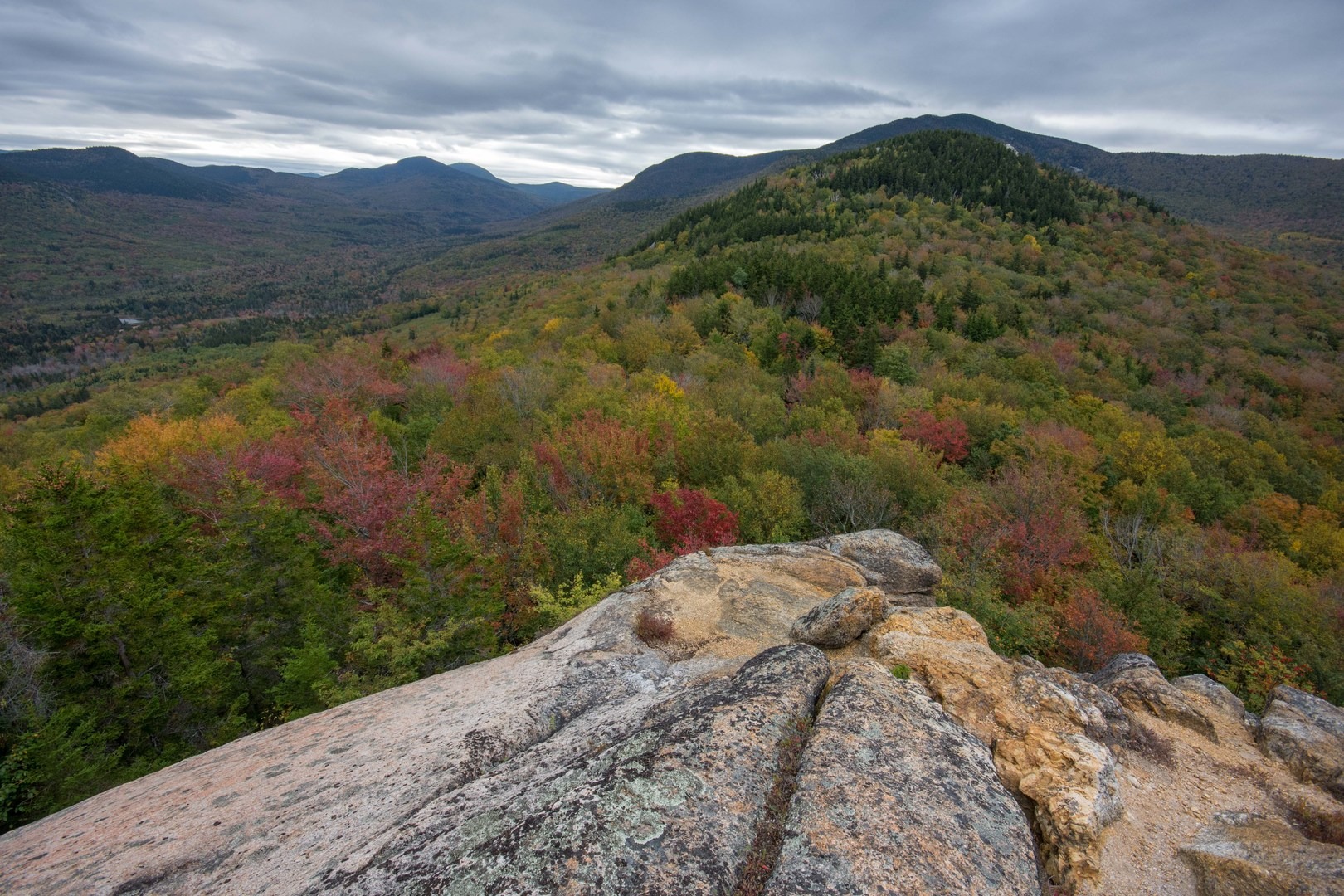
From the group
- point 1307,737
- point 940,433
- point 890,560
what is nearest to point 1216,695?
point 1307,737

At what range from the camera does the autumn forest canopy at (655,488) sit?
1753 centimetres

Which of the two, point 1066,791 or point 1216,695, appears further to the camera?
point 1216,695

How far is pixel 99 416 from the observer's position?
50812mm

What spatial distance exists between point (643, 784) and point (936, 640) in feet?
23.8

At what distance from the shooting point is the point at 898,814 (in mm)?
6934

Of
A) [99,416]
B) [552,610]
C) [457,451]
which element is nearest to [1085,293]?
[457,451]

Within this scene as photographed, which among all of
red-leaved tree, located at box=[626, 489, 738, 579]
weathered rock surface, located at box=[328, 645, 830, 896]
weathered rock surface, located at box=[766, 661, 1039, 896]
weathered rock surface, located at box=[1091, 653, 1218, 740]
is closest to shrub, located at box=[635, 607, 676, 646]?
weathered rock surface, located at box=[328, 645, 830, 896]

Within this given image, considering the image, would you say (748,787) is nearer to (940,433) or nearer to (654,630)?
(654,630)

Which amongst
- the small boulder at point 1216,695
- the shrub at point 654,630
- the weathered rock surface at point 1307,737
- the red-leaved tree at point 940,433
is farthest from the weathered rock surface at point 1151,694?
the red-leaved tree at point 940,433

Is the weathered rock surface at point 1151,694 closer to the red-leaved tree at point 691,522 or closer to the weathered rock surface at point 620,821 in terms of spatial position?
the weathered rock surface at point 620,821

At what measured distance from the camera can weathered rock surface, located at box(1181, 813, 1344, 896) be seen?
664 cm

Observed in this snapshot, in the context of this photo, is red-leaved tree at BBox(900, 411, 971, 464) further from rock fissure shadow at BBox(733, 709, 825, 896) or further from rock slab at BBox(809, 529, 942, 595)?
rock fissure shadow at BBox(733, 709, 825, 896)

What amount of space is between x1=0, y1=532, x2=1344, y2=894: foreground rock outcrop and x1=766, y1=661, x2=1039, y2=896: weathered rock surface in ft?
0.09

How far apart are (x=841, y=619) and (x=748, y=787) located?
17.1 ft
